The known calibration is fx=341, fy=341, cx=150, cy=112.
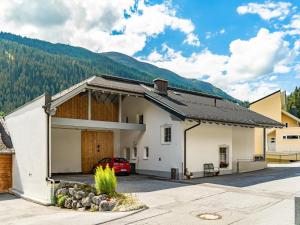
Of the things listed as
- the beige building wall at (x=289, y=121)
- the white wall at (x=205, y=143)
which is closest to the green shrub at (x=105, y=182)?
the white wall at (x=205, y=143)

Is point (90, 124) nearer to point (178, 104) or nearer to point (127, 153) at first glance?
point (127, 153)

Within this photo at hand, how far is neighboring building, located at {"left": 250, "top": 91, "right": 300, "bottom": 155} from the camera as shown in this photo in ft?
130

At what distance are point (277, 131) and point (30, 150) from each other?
1239 inches

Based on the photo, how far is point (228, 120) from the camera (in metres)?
21.4

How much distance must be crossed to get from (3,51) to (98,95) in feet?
498

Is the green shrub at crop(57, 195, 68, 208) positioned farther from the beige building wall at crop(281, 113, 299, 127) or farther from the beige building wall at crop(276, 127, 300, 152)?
the beige building wall at crop(281, 113, 299, 127)

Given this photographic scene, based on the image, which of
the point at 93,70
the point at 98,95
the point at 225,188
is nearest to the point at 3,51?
the point at 93,70

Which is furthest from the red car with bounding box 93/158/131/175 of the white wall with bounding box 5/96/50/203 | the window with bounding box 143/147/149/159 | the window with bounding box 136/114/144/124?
the white wall with bounding box 5/96/50/203

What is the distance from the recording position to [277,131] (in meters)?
40.8

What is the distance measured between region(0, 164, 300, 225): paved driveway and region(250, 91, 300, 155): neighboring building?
22188mm

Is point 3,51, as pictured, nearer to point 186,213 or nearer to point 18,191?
point 18,191

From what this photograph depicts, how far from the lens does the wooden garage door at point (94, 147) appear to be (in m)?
23.0

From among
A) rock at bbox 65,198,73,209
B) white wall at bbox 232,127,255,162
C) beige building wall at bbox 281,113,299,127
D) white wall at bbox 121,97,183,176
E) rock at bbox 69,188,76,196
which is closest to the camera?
rock at bbox 65,198,73,209

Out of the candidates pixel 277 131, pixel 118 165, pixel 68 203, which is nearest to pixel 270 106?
pixel 277 131
